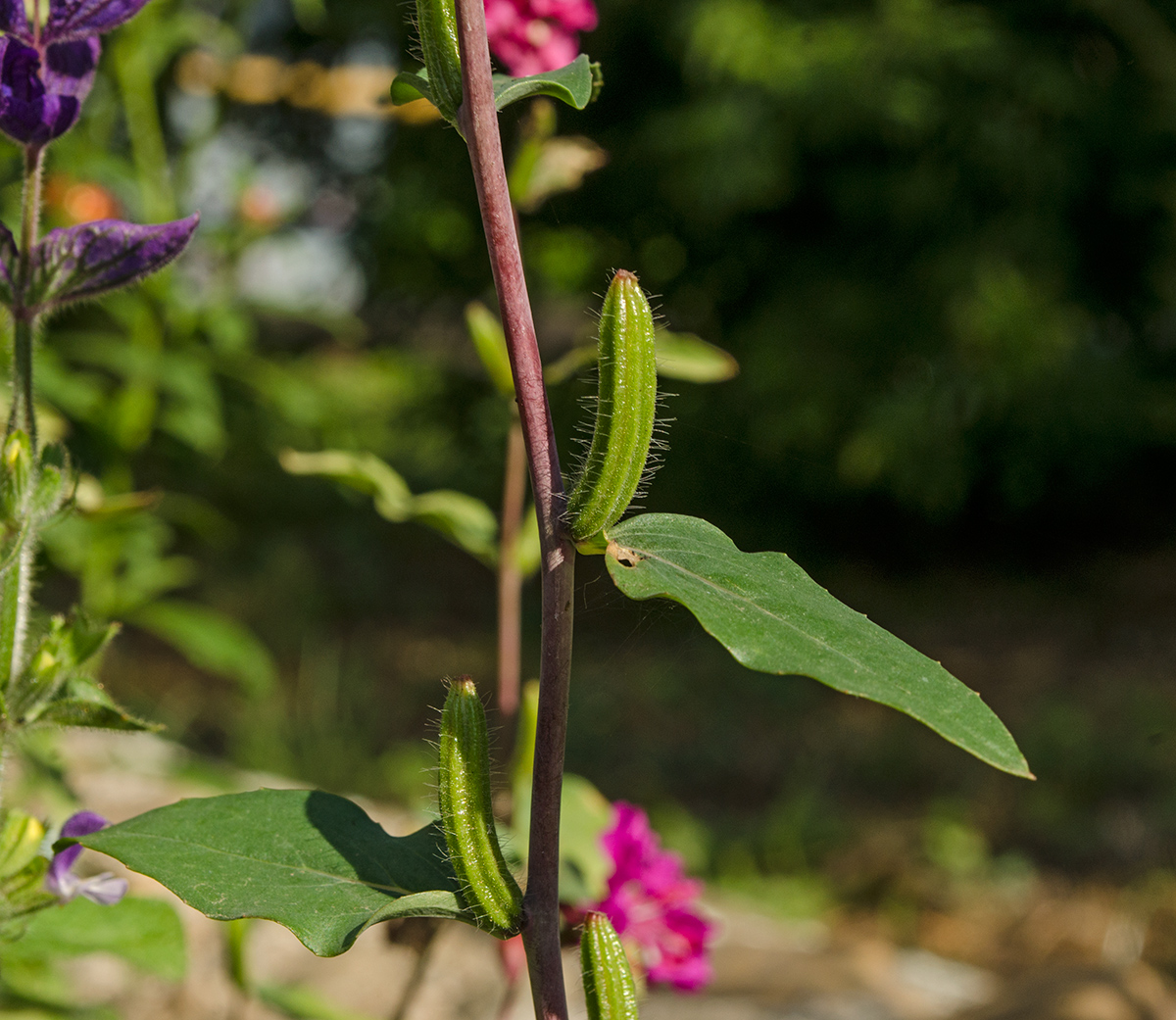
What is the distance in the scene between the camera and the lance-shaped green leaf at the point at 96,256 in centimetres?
54

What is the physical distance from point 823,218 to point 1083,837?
2524 mm

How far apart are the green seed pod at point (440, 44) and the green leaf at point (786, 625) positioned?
185 millimetres

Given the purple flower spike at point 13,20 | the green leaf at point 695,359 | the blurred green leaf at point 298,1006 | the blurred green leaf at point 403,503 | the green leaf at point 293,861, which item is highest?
the green leaf at point 695,359

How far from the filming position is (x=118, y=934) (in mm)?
738

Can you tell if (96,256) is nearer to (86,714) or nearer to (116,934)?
(86,714)

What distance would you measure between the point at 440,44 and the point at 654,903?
0.79 m

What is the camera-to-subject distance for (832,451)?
4293mm

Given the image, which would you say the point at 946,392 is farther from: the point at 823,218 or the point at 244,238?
the point at 244,238

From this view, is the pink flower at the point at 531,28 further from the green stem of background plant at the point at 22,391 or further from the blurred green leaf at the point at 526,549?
the green stem of background plant at the point at 22,391

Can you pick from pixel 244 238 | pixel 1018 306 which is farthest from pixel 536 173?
pixel 1018 306

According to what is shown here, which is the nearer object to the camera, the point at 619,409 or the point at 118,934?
the point at 619,409

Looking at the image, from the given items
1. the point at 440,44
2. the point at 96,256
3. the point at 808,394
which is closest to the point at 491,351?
the point at 96,256

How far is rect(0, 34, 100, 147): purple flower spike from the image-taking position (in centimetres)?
51

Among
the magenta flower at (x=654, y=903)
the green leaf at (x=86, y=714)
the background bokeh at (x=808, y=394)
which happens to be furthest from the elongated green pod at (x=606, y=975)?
the background bokeh at (x=808, y=394)
